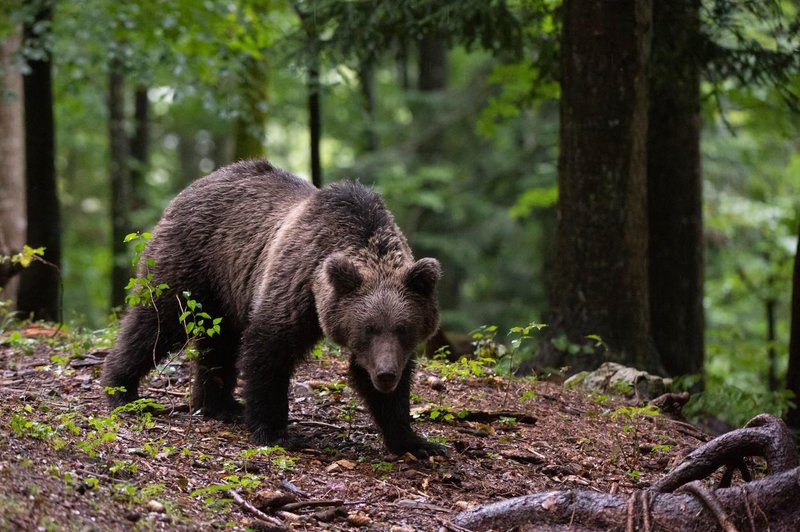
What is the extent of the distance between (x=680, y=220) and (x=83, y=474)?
28.5 feet

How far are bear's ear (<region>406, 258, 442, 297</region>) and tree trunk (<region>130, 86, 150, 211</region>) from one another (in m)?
15.2

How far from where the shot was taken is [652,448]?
741 centimetres

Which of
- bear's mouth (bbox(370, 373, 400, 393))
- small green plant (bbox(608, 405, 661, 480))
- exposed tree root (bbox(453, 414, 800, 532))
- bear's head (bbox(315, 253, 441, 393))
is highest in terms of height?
bear's head (bbox(315, 253, 441, 393))

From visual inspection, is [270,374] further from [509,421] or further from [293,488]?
[509,421]

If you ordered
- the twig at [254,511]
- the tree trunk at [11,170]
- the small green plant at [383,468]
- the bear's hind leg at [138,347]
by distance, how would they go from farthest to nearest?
the tree trunk at [11,170]
the bear's hind leg at [138,347]
the small green plant at [383,468]
the twig at [254,511]

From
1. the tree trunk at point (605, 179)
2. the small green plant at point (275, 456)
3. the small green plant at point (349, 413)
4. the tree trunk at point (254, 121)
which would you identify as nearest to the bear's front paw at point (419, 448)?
the small green plant at point (349, 413)

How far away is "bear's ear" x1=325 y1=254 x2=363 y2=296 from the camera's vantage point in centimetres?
675

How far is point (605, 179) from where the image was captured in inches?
383

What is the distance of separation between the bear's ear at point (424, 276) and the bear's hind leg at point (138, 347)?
2.34m

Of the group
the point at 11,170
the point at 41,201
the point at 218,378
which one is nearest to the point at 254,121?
the point at 11,170

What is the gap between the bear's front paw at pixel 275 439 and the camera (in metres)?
7.04

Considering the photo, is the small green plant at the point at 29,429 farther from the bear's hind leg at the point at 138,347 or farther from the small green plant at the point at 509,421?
the small green plant at the point at 509,421

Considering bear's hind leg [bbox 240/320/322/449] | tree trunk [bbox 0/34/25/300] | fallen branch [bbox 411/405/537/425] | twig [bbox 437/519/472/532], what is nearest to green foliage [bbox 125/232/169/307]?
bear's hind leg [bbox 240/320/322/449]

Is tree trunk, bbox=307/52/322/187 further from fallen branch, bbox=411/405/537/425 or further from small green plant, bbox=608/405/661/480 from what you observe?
small green plant, bbox=608/405/661/480
